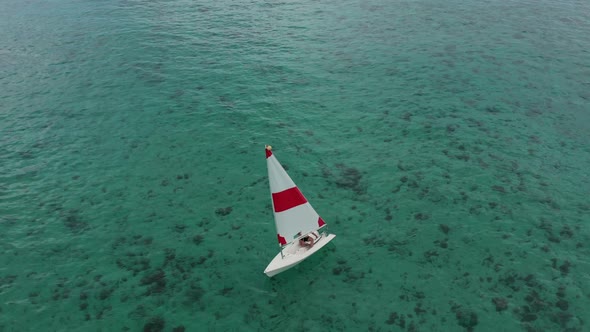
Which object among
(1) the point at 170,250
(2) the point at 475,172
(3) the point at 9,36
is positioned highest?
(3) the point at 9,36

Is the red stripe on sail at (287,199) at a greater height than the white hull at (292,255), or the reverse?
the red stripe on sail at (287,199)

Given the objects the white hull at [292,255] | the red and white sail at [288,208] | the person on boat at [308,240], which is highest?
the red and white sail at [288,208]

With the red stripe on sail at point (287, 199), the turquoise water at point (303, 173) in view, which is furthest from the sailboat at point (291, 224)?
the turquoise water at point (303, 173)

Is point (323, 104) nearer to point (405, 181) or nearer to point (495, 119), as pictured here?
point (405, 181)

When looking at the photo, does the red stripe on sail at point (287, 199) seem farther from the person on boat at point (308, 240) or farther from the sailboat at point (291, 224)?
the person on boat at point (308, 240)

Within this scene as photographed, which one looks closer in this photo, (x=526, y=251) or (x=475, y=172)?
(x=526, y=251)

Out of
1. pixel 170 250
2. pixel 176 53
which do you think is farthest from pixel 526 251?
pixel 176 53
